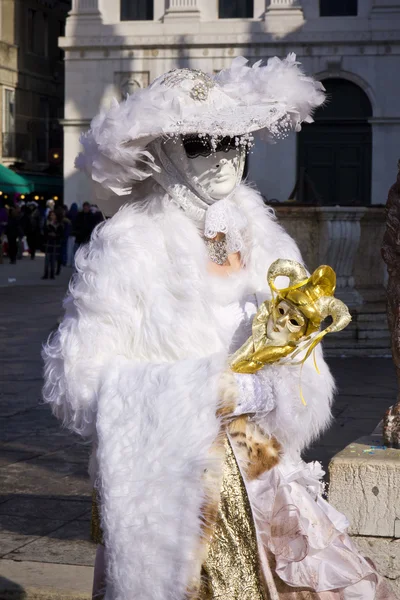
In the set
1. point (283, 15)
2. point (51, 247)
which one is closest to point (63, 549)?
point (51, 247)

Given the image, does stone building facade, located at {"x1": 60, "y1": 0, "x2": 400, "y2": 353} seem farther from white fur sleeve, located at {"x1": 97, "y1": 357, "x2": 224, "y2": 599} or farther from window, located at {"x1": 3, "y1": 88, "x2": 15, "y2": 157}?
white fur sleeve, located at {"x1": 97, "y1": 357, "x2": 224, "y2": 599}

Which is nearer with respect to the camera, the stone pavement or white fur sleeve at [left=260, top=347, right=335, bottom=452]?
white fur sleeve at [left=260, top=347, right=335, bottom=452]

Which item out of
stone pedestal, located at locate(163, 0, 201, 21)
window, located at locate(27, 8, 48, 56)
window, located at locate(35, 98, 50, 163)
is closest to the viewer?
stone pedestal, located at locate(163, 0, 201, 21)

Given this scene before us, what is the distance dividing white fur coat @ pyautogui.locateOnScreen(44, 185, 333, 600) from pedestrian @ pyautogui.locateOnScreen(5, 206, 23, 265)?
82.7 feet

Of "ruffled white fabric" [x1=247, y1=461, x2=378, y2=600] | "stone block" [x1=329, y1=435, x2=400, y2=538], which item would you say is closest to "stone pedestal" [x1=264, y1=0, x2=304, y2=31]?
"stone block" [x1=329, y1=435, x2=400, y2=538]

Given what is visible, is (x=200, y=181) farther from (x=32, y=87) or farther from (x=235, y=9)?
(x=32, y=87)

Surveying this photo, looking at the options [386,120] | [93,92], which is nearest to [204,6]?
[93,92]

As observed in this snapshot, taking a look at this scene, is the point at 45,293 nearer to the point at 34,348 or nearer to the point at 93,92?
the point at 34,348

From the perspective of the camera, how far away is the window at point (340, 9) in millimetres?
34938

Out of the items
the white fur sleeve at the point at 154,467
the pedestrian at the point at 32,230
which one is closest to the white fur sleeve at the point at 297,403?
the white fur sleeve at the point at 154,467

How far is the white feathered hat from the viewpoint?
3.60 metres

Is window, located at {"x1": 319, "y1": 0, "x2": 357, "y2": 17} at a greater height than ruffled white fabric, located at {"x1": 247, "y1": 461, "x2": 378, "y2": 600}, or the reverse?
window, located at {"x1": 319, "y1": 0, "x2": 357, "y2": 17}

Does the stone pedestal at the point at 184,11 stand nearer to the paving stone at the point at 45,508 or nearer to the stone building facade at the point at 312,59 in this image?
the stone building facade at the point at 312,59

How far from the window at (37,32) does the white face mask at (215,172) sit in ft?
151
